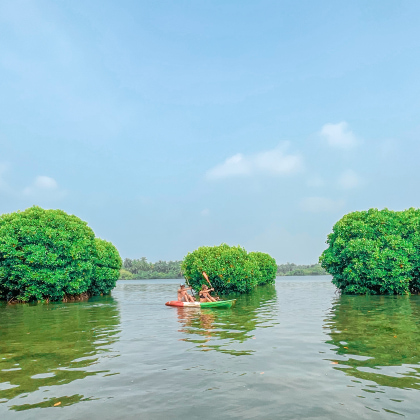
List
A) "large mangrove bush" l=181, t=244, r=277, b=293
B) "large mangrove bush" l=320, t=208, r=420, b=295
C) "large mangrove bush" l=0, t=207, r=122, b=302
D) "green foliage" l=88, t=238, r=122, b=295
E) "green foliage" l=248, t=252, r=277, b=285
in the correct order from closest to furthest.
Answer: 1. "large mangrove bush" l=0, t=207, r=122, b=302
2. "large mangrove bush" l=320, t=208, r=420, b=295
3. "large mangrove bush" l=181, t=244, r=277, b=293
4. "green foliage" l=88, t=238, r=122, b=295
5. "green foliage" l=248, t=252, r=277, b=285

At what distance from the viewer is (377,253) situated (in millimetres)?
39812

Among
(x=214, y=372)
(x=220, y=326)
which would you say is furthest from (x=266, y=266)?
(x=214, y=372)

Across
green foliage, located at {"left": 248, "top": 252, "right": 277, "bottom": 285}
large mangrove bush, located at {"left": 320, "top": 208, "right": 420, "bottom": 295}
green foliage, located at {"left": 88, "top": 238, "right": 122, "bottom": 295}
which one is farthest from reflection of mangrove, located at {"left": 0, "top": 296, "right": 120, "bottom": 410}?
green foliage, located at {"left": 248, "top": 252, "right": 277, "bottom": 285}

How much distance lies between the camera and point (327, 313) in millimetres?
23828

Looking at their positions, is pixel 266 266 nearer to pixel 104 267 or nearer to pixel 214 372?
pixel 104 267

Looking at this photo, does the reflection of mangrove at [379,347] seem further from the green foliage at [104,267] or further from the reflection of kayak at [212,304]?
the green foliage at [104,267]

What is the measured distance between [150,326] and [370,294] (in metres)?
32.3

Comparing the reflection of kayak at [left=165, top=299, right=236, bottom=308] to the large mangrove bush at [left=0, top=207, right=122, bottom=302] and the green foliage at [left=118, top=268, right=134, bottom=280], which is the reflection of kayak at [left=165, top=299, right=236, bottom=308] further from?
the green foliage at [left=118, top=268, right=134, bottom=280]

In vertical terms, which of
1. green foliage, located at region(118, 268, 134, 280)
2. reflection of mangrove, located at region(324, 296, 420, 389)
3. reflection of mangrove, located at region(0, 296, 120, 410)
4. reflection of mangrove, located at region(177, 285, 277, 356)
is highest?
green foliage, located at region(118, 268, 134, 280)

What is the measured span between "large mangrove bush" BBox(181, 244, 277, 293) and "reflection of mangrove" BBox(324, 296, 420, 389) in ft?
69.6

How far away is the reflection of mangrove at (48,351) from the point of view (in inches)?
372

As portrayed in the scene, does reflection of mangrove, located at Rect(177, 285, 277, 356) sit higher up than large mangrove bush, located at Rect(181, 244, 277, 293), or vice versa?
large mangrove bush, located at Rect(181, 244, 277, 293)

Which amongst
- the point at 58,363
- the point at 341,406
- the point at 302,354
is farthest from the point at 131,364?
the point at 341,406

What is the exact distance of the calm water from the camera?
24.6 ft
